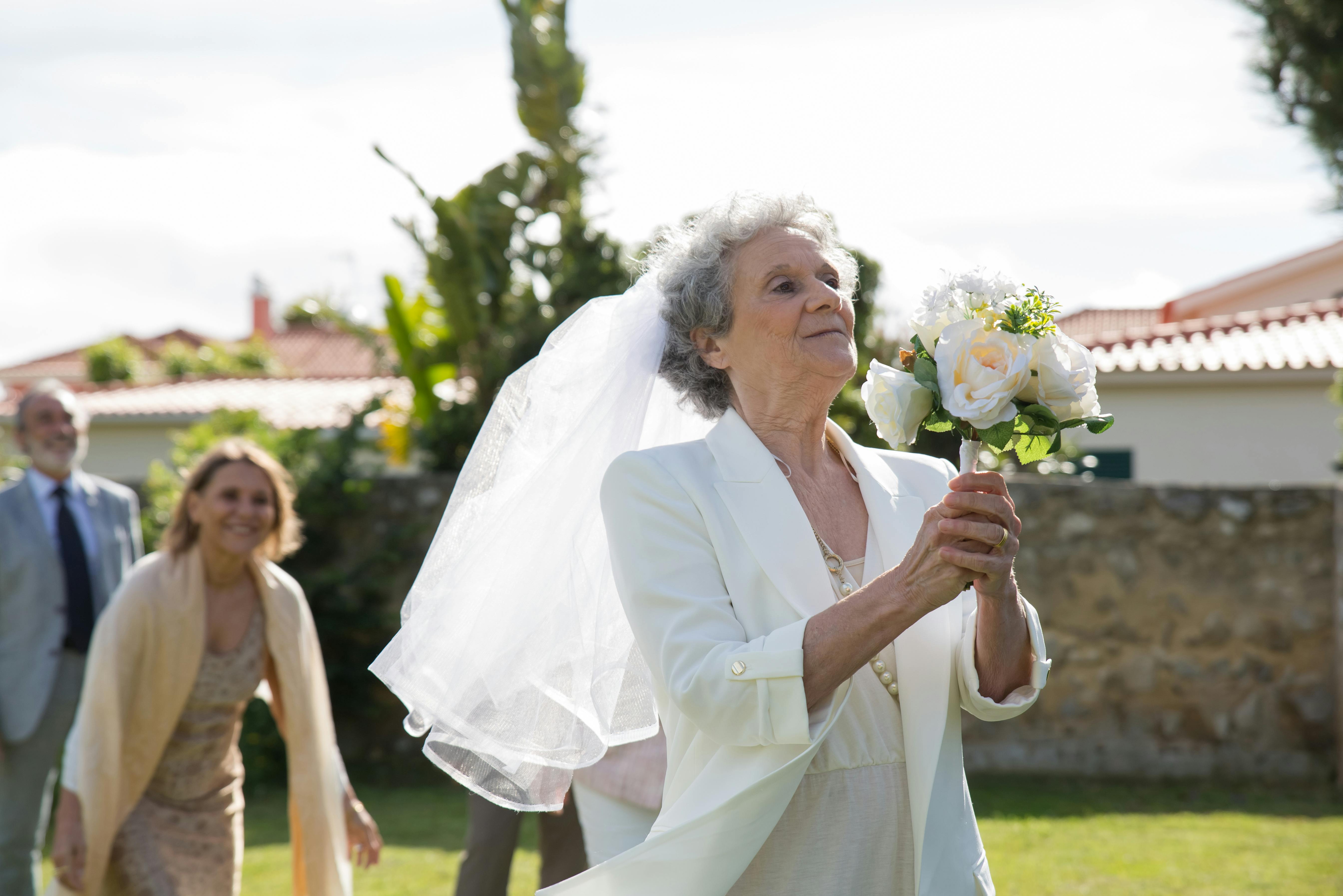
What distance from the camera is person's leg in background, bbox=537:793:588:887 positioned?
474 centimetres

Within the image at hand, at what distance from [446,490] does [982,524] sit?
288 inches

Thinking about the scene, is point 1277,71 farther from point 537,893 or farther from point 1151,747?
point 537,893

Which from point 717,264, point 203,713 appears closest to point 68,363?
point 203,713

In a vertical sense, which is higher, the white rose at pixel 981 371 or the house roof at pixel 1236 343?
the house roof at pixel 1236 343

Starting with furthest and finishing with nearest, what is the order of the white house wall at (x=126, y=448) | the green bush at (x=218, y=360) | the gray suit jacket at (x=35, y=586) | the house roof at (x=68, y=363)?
1. the house roof at (x=68, y=363)
2. the green bush at (x=218, y=360)
3. the white house wall at (x=126, y=448)
4. the gray suit jacket at (x=35, y=586)

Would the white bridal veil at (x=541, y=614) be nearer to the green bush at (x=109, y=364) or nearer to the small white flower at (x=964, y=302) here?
the small white flower at (x=964, y=302)

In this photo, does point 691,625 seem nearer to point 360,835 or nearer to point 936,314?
point 936,314

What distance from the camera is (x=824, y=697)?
217 cm

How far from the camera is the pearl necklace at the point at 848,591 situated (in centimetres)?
244

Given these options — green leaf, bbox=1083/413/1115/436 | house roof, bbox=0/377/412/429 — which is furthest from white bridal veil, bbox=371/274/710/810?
house roof, bbox=0/377/412/429

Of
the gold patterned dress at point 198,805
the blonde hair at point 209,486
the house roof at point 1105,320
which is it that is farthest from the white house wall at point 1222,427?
the gold patterned dress at point 198,805

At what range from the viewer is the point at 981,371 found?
2074mm

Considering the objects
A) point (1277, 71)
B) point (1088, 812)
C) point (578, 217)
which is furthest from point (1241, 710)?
point (1277, 71)

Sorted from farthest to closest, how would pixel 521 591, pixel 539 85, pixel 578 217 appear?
pixel 539 85, pixel 578 217, pixel 521 591
